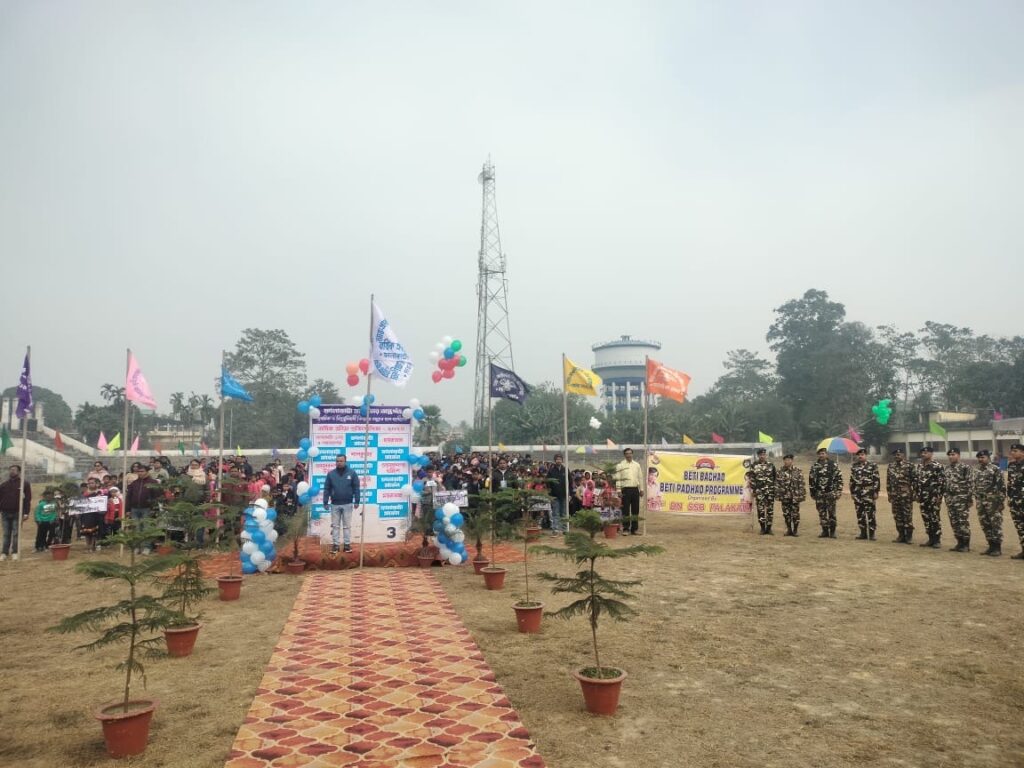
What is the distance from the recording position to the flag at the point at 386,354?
1085 cm

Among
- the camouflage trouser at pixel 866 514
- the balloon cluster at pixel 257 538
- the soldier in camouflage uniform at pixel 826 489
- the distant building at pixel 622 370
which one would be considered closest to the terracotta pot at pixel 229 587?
the balloon cluster at pixel 257 538

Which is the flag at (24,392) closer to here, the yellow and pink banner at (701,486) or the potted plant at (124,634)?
the potted plant at (124,634)

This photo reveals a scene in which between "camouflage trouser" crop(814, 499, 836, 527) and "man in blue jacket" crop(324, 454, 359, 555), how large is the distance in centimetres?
903

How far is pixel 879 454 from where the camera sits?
159ft

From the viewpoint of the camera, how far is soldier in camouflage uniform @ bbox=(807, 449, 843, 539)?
12.9 meters

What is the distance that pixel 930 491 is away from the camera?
11633 mm

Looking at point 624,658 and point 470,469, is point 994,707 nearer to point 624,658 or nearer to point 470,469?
point 624,658

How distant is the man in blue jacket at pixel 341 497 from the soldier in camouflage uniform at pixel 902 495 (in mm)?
9666

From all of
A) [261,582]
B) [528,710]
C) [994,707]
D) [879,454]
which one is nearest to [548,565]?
[261,582]

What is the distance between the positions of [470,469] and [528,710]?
42.1 ft

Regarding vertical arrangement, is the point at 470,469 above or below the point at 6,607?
above

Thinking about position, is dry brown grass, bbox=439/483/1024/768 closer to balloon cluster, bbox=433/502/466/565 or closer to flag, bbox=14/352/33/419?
balloon cluster, bbox=433/502/466/565

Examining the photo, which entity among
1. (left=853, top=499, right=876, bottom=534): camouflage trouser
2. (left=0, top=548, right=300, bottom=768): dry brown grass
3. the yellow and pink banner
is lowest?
(left=0, top=548, right=300, bottom=768): dry brown grass

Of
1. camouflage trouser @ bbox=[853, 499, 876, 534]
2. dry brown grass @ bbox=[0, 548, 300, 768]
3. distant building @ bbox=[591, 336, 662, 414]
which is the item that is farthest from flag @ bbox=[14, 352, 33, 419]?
distant building @ bbox=[591, 336, 662, 414]
